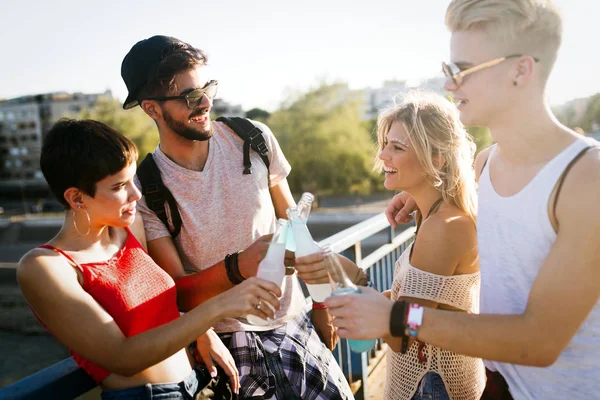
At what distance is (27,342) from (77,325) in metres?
23.6

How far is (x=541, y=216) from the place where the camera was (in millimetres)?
1445

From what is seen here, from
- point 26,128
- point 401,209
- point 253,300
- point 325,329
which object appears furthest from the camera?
point 26,128

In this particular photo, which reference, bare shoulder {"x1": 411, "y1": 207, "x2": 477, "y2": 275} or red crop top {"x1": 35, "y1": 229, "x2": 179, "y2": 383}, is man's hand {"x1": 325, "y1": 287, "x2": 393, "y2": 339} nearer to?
bare shoulder {"x1": 411, "y1": 207, "x2": 477, "y2": 275}

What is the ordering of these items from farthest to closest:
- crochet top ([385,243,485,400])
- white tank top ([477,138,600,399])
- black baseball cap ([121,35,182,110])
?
black baseball cap ([121,35,182,110]) < crochet top ([385,243,485,400]) < white tank top ([477,138,600,399])

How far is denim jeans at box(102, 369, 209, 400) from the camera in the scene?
1808 millimetres

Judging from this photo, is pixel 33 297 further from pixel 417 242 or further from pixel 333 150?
pixel 333 150

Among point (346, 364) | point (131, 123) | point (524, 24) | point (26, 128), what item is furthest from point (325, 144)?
point (26, 128)

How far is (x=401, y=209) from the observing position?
9.09 feet

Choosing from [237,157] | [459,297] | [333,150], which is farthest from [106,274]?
[333,150]

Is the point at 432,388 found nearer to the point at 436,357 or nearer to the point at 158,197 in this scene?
the point at 436,357

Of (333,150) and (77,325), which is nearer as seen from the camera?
(77,325)

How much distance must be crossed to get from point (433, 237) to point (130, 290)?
1173 millimetres

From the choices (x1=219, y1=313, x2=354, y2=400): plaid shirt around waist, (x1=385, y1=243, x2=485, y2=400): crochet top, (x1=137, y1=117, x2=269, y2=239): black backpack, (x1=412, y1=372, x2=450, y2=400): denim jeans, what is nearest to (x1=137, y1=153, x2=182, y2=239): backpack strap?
(x1=137, y1=117, x2=269, y2=239): black backpack

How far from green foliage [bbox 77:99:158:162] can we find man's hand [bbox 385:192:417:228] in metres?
45.4
